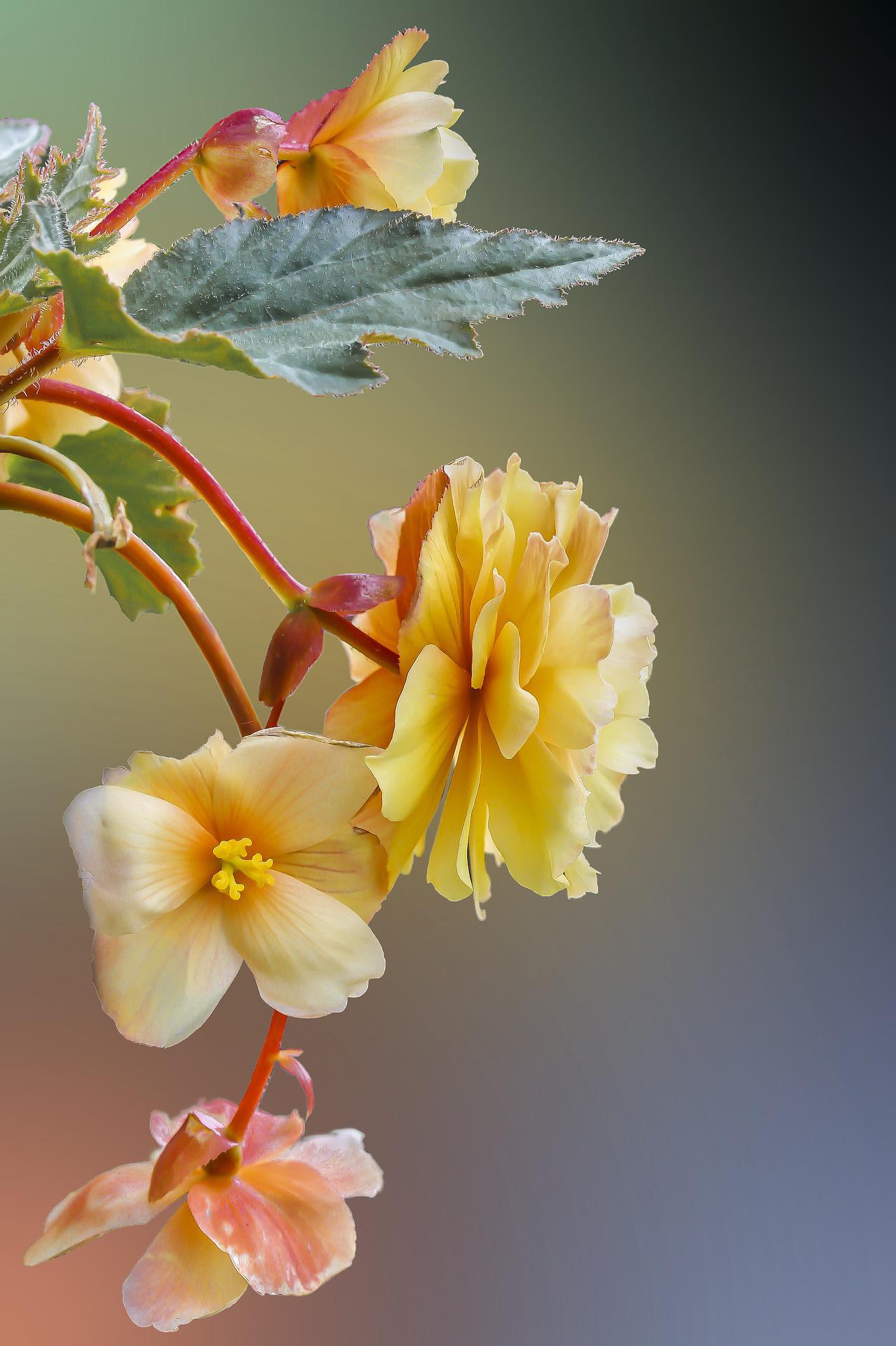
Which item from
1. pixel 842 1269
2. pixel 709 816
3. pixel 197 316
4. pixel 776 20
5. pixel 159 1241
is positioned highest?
pixel 776 20

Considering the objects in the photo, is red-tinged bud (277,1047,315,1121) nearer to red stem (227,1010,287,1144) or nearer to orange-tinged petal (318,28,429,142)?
red stem (227,1010,287,1144)

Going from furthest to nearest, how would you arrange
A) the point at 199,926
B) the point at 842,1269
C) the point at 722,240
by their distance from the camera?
the point at 722,240
the point at 842,1269
the point at 199,926

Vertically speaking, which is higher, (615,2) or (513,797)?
(615,2)

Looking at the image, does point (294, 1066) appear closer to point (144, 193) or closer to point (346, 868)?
point (346, 868)

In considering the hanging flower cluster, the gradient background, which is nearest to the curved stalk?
the hanging flower cluster

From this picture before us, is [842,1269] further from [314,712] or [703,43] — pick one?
[703,43]

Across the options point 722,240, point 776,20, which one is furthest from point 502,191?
point 776,20

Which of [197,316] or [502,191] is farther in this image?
[502,191]

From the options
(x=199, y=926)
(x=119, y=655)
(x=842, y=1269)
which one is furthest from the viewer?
(x=842, y=1269)
